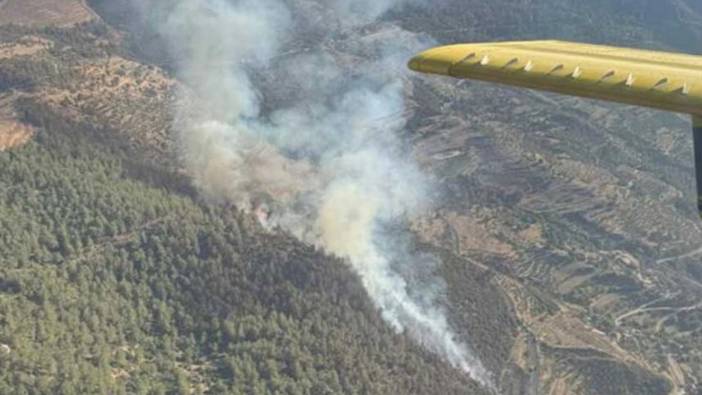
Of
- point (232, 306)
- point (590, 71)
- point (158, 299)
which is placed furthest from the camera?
point (232, 306)

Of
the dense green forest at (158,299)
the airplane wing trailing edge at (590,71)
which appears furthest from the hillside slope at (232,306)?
the airplane wing trailing edge at (590,71)

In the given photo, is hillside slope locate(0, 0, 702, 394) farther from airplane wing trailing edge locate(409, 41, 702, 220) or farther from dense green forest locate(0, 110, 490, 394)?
airplane wing trailing edge locate(409, 41, 702, 220)

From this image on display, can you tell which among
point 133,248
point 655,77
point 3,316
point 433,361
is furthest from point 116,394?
point 655,77

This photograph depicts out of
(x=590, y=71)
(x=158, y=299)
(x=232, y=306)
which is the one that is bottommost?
(x=232, y=306)

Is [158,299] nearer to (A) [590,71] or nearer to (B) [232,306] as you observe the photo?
(B) [232,306]

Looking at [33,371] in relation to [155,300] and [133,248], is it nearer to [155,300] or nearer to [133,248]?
[155,300]

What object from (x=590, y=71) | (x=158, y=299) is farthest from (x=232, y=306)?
(x=590, y=71)

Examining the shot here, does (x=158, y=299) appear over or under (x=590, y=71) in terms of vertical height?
under
